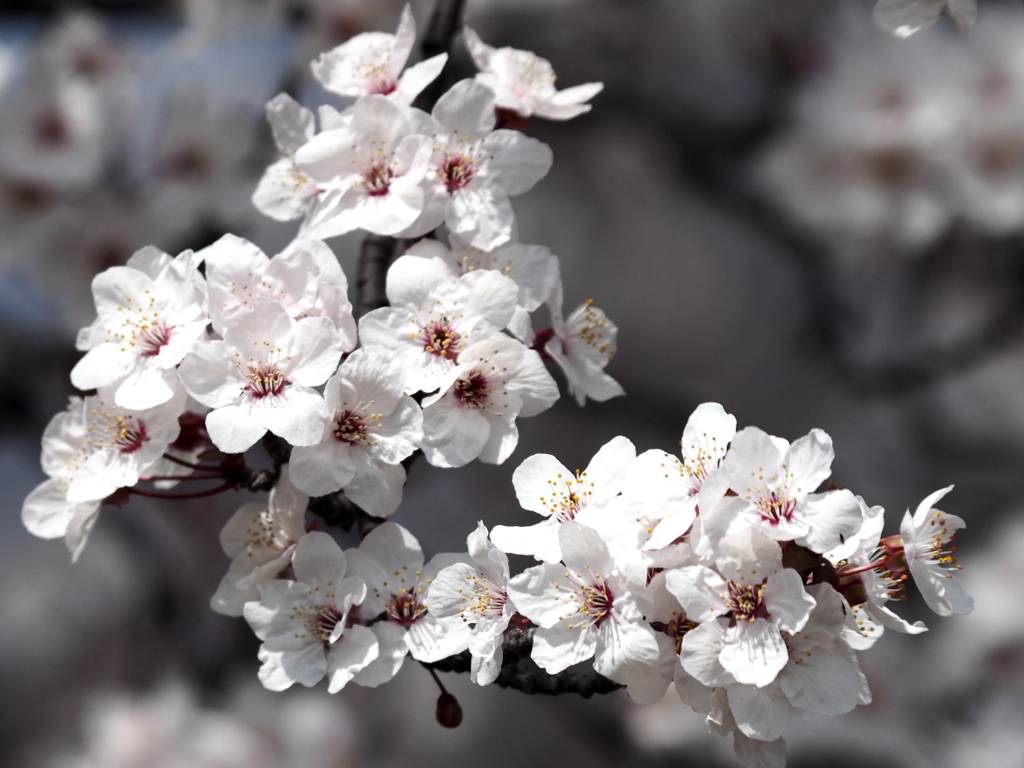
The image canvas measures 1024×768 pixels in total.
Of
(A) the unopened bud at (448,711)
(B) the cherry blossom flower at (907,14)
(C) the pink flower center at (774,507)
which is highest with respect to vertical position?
(B) the cherry blossom flower at (907,14)

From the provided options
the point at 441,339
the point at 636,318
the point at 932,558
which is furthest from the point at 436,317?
the point at 636,318

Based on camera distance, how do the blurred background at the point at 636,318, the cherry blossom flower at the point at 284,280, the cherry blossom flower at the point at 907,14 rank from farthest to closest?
the blurred background at the point at 636,318 < the cherry blossom flower at the point at 907,14 < the cherry blossom flower at the point at 284,280

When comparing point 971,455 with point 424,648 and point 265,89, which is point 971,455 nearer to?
point 424,648

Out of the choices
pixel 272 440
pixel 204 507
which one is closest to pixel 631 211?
pixel 204 507

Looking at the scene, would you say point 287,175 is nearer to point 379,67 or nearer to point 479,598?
point 379,67

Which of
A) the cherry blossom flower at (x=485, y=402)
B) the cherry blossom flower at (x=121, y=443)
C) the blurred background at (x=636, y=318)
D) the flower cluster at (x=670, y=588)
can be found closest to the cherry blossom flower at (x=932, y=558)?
the flower cluster at (x=670, y=588)

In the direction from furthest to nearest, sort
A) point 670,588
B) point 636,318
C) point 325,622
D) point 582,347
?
point 636,318, point 582,347, point 325,622, point 670,588

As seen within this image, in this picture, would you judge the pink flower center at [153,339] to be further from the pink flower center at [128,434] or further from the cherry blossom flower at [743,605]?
the cherry blossom flower at [743,605]
